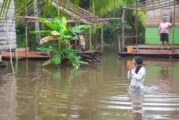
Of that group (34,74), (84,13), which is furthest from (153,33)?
(34,74)

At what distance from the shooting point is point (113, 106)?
7.68m

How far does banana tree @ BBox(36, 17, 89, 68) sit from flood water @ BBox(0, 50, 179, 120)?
1549mm

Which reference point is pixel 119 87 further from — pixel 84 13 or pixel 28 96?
pixel 84 13

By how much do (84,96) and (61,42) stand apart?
23.9 ft

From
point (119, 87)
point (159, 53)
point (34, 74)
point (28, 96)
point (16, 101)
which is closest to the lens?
point (16, 101)

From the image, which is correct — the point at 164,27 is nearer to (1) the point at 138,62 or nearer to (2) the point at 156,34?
(2) the point at 156,34

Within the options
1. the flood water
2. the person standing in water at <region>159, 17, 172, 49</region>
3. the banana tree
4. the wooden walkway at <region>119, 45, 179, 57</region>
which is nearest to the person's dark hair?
the flood water

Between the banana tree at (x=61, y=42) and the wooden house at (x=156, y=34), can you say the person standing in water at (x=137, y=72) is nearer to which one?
the banana tree at (x=61, y=42)

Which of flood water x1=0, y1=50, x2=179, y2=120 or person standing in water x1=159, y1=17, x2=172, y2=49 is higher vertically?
person standing in water x1=159, y1=17, x2=172, y2=49

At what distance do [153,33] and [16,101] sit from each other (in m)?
15.5

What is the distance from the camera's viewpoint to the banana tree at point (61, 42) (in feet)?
50.9

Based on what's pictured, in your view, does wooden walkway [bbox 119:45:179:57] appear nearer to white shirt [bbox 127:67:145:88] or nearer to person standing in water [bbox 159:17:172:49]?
person standing in water [bbox 159:17:172:49]

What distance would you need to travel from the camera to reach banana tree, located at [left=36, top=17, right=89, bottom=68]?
15.5m

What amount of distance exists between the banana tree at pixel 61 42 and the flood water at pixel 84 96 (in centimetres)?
155
